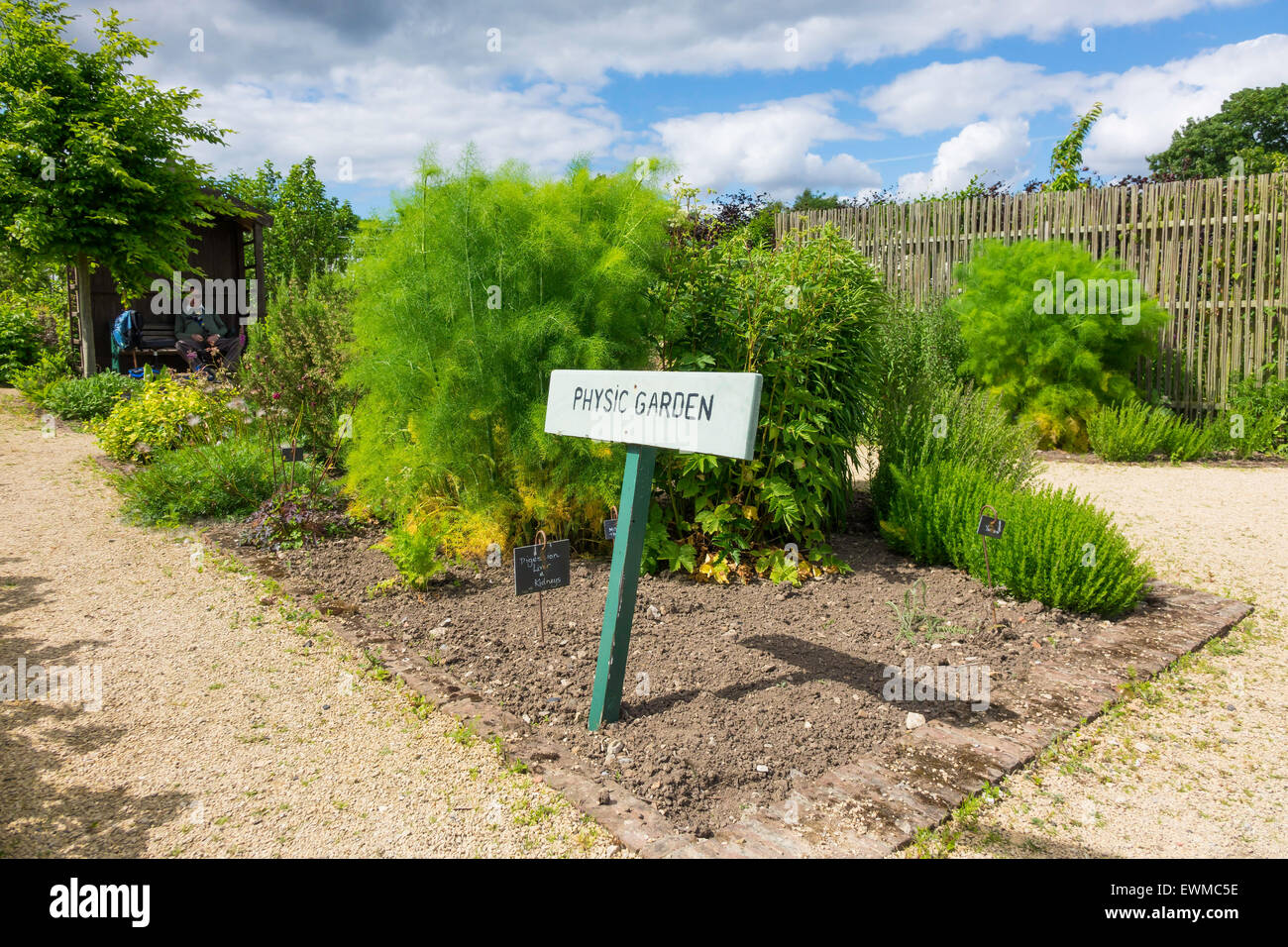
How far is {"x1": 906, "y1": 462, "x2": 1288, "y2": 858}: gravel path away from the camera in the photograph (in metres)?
2.36

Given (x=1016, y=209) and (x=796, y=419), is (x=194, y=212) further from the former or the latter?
(x=1016, y=209)

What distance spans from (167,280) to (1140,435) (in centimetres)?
1223

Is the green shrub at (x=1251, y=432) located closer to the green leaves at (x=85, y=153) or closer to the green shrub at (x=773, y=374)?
the green shrub at (x=773, y=374)

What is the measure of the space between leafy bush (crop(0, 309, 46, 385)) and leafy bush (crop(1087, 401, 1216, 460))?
1467cm

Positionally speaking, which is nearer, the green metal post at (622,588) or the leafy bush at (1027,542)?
the green metal post at (622,588)

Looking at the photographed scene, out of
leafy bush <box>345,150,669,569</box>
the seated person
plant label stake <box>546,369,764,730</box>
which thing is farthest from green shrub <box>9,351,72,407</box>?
plant label stake <box>546,369,764,730</box>

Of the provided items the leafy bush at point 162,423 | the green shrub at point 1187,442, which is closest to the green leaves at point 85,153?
the leafy bush at point 162,423

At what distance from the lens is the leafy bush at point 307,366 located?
6750 millimetres

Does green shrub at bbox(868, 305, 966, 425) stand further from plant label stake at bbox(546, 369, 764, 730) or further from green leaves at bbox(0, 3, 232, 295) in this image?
green leaves at bbox(0, 3, 232, 295)

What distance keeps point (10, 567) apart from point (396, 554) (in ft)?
8.01

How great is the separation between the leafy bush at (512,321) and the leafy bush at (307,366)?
2267mm

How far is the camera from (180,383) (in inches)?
298
